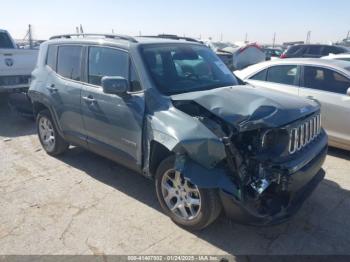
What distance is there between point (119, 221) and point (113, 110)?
4.27 ft

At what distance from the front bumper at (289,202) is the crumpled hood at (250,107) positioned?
54 cm

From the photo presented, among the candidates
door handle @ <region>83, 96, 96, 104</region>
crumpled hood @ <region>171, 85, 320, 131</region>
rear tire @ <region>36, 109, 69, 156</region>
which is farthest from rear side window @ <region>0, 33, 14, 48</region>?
crumpled hood @ <region>171, 85, 320, 131</region>

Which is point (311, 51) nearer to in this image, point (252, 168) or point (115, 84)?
point (115, 84)

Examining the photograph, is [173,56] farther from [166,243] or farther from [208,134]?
[166,243]

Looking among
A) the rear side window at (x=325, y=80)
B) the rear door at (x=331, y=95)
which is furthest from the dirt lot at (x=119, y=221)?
the rear side window at (x=325, y=80)

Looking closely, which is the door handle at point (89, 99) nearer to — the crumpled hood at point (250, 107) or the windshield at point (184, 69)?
the windshield at point (184, 69)

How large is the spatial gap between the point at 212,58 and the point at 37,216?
3.04 metres

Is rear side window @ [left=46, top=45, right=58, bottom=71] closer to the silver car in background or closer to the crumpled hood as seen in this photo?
the crumpled hood

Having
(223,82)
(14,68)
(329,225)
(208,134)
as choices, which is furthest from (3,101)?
(329,225)

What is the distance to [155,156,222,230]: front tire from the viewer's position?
10.8 ft

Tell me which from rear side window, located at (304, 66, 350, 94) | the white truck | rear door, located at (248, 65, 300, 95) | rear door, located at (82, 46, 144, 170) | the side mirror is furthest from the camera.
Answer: the white truck

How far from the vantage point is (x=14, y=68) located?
830 centimetres

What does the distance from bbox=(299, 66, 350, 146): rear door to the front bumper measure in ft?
7.45

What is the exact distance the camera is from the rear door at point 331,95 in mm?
5582
